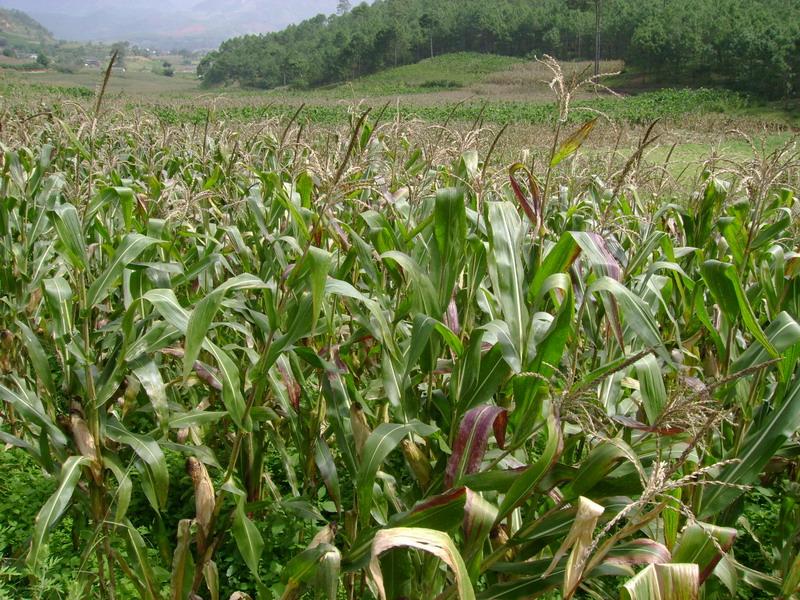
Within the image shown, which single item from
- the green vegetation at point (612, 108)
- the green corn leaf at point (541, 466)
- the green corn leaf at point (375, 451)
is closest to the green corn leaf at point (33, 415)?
the green corn leaf at point (375, 451)

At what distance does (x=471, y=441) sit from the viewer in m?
1.43

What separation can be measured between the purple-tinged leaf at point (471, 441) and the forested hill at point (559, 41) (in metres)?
41.0

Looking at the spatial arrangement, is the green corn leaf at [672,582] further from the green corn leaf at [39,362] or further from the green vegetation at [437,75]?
the green vegetation at [437,75]

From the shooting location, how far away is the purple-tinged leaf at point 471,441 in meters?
1.43

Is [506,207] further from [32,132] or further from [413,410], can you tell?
[32,132]

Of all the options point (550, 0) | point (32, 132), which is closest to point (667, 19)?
point (550, 0)

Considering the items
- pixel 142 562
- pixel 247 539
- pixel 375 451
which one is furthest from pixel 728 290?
pixel 142 562

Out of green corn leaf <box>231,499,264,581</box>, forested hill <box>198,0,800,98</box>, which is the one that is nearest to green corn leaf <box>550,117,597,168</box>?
green corn leaf <box>231,499,264,581</box>

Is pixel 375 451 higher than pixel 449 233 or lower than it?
lower

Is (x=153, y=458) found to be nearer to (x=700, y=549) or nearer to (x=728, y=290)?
(x=700, y=549)

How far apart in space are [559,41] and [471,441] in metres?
74.3

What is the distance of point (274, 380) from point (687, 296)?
1672 millimetres

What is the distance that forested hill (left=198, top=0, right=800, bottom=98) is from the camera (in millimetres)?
39344

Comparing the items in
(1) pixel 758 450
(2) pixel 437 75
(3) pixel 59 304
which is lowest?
(1) pixel 758 450
